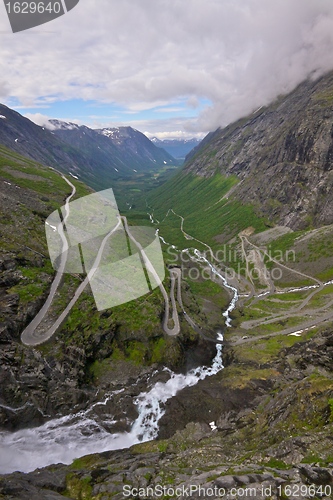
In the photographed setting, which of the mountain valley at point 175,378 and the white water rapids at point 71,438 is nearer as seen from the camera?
the mountain valley at point 175,378

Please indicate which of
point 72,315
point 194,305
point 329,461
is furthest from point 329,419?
point 194,305

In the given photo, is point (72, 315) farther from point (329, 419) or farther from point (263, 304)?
point (263, 304)

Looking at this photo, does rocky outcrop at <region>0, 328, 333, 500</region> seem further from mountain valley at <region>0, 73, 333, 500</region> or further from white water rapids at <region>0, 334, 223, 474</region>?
white water rapids at <region>0, 334, 223, 474</region>

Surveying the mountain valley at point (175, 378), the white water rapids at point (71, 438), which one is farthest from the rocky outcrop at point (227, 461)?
the white water rapids at point (71, 438)

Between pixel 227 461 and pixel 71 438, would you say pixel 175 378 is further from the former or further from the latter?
pixel 227 461

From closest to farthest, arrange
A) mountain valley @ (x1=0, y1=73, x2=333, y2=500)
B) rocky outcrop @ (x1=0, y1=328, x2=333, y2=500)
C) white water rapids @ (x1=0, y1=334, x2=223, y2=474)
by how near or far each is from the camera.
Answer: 1. rocky outcrop @ (x1=0, y1=328, x2=333, y2=500)
2. mountain valley @ (x1=0, y1=73, x2=333, y2=500)
3. white water rapids @ (x1=0, y1=334, x2=223, y2=474)

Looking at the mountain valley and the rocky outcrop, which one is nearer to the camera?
the rocky outcrop

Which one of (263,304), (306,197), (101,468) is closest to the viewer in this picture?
(101,468)

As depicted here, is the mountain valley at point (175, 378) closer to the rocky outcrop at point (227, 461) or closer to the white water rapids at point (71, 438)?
the rocky outcrop at point (227, 461)

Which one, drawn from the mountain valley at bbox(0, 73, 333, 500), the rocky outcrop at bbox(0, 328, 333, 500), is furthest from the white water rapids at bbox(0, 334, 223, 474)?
the rocky outcrop at bbox(0, 328, 333, 500)
